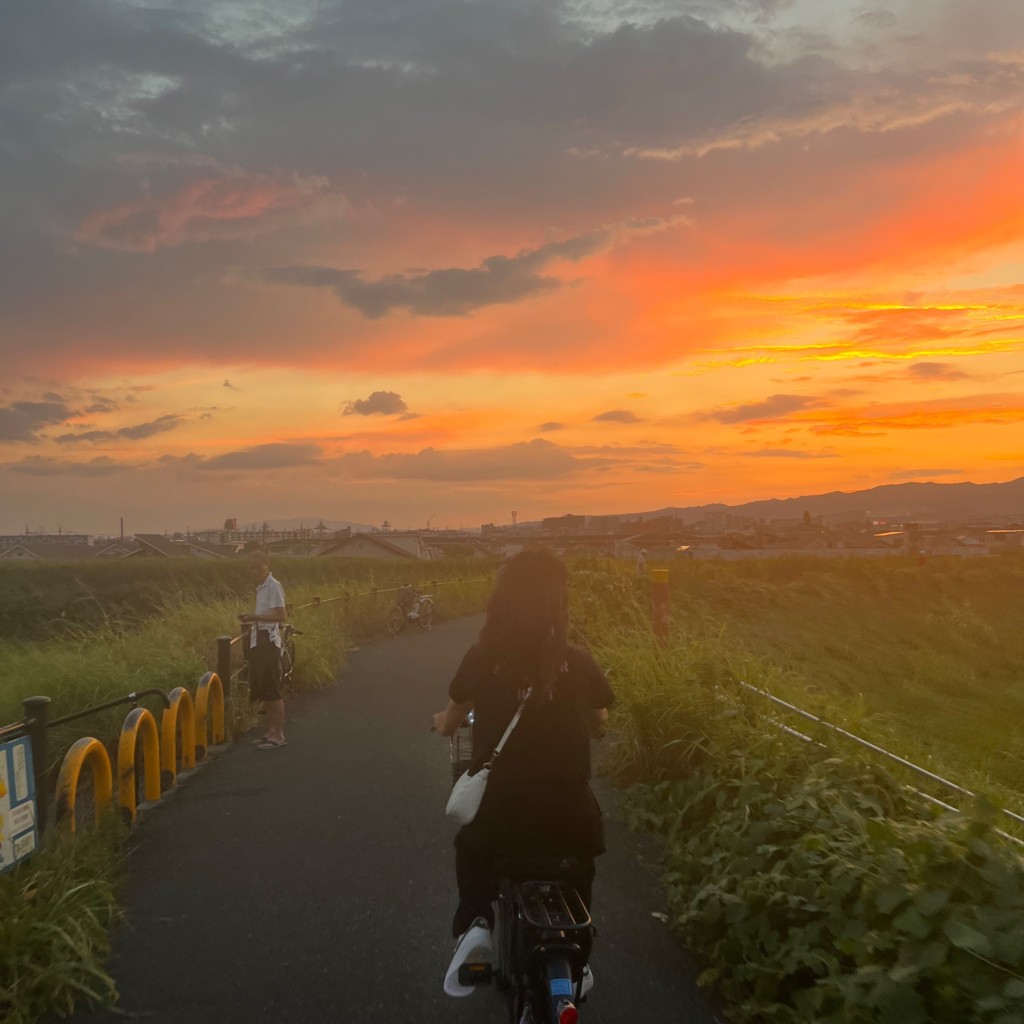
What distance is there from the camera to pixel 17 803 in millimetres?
5930

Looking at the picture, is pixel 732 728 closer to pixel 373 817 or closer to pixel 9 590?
pixel 373 817

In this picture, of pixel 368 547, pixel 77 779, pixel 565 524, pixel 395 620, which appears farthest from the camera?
pixel 368 547

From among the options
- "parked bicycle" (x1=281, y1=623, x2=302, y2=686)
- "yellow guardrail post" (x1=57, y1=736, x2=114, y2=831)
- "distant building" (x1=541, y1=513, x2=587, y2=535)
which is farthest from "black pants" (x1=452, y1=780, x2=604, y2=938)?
"distant building" (x1=541, y1=513, x2=587, y2=535)

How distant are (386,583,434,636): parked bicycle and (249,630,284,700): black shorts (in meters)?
12.4

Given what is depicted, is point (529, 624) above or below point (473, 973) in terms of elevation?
above

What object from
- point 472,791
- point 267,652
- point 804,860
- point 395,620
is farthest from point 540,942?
point 395,620

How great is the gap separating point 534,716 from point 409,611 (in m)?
20.3

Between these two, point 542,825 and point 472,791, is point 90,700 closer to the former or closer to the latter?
point 472,791

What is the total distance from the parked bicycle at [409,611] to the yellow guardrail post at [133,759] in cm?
1503

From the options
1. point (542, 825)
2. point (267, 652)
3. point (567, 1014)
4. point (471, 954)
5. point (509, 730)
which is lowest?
point (471, 954)

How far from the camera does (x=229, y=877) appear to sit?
621 cm

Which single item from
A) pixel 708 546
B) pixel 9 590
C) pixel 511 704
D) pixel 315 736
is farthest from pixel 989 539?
pixel 511 704

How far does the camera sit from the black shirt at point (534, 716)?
12.3 feet

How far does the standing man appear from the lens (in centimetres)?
1031
